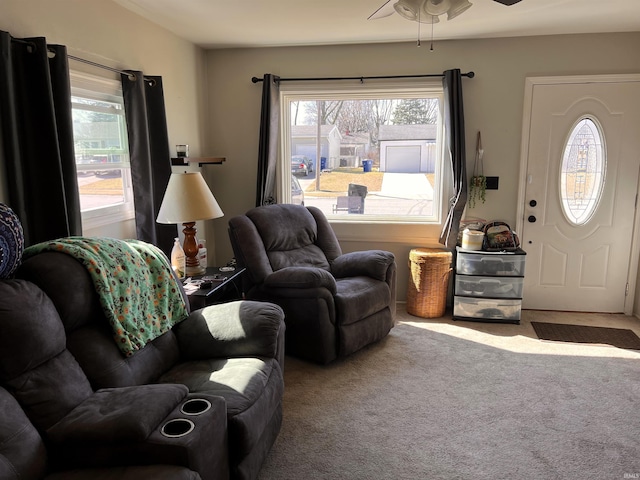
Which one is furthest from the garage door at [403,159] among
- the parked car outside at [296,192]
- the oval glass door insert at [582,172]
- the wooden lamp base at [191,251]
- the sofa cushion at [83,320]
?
the sofa cushion at [83,320]

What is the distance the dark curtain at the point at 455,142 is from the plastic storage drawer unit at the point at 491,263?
0.27 m

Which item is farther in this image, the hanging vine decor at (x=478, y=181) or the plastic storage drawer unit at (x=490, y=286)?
the hanging vine decor at (x=478, y=181)

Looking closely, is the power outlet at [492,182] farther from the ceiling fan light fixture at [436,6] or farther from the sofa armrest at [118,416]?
the sofa armrest at [118,416]

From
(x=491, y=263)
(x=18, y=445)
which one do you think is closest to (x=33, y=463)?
(x=18, y=445)

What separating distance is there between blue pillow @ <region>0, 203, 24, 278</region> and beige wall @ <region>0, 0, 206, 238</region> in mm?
576

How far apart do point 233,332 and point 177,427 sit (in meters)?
0.74

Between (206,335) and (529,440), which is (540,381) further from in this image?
(206,335)

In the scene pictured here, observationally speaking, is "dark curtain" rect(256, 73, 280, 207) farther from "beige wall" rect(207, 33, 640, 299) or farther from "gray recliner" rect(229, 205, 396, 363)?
"gray recliner" rect(229, 205, 396, 363)

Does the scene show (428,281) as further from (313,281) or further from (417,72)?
(417,72)

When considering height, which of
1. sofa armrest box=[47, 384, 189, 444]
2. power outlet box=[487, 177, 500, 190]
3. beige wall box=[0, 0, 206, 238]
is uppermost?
beige wall box=[0, 0, 206, 238]

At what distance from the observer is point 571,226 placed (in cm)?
407

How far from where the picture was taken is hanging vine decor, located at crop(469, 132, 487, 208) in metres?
4.05

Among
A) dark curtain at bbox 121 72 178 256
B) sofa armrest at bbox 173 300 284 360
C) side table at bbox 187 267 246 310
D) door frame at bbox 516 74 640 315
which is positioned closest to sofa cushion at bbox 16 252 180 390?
sofa armrest at bbox 173 300 284 360

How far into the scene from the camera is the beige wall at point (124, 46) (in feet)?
7.56
